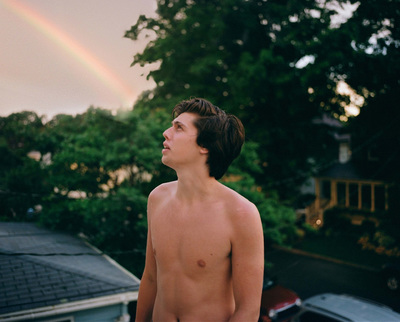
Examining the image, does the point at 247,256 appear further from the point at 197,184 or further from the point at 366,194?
the point at 366,194

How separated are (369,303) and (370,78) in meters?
7.65

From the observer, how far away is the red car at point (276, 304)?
26.2ft

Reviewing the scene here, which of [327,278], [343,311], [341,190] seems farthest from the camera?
[341,190]

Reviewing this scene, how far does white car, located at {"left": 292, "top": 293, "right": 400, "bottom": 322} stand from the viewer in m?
6.31

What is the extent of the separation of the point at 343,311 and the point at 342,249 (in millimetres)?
10607

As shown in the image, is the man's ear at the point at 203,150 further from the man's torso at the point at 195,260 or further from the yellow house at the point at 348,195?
the yellow house at the point at 348,195

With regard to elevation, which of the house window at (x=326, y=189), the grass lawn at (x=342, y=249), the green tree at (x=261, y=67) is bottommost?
the grass lawn at (x=342, y=249)

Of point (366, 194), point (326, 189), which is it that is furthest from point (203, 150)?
point (326, 189)

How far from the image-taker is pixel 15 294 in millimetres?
4512

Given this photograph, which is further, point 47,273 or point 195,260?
point 47,273

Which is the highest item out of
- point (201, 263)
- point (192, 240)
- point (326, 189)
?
point (192, 240)

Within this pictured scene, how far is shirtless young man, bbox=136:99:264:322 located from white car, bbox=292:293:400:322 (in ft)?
19.8

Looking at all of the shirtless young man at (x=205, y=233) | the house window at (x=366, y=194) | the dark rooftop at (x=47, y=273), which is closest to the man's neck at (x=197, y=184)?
the shirtless young man at (x=205, y=233)

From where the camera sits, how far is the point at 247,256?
56.8 inches
